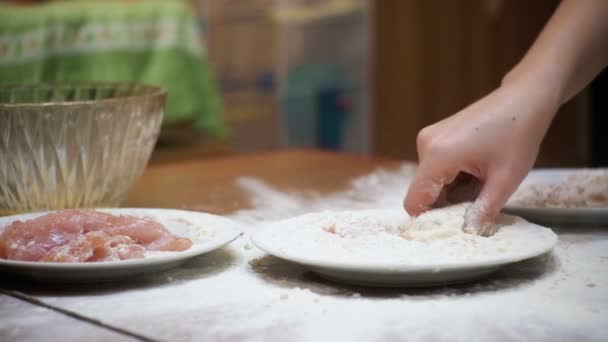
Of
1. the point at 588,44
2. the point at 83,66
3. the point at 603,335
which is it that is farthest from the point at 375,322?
the point at 83,66

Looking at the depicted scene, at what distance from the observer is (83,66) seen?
258cm

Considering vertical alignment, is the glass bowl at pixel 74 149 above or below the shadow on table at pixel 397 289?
above

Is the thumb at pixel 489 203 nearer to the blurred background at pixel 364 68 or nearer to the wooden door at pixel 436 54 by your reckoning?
the blurred background at pixel 364 68

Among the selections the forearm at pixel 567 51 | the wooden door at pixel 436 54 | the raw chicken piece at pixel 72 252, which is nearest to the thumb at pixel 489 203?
the forearm at pixel 567 51

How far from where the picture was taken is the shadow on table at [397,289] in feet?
2.72

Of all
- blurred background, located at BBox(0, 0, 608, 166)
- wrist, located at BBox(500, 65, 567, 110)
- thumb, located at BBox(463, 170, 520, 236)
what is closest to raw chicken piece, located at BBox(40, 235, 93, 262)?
thumb, located at BBox(463, 170, 520, 236)

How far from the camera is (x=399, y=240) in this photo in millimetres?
896

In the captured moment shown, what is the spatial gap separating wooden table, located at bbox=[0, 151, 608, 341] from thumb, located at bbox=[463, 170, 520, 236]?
2.3 inches

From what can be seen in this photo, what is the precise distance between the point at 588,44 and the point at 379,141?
10.6 ft

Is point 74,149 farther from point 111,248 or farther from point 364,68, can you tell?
point 364,68

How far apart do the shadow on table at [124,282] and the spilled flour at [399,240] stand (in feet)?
0.21

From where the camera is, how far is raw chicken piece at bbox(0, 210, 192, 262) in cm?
86

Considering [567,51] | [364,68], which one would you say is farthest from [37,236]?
[364,68]

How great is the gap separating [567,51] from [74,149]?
627 millimetres
